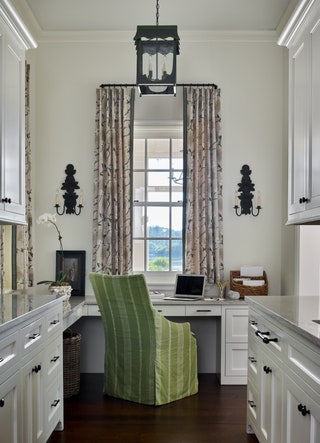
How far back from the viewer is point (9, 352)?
2.23 m

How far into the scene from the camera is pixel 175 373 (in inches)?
157

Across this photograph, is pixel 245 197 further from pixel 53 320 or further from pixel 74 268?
pixel 53 320

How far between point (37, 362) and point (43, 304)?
323 millimetres

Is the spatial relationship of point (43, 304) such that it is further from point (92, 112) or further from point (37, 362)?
point (92, 112)

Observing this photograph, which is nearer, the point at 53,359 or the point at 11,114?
the point at 11,114

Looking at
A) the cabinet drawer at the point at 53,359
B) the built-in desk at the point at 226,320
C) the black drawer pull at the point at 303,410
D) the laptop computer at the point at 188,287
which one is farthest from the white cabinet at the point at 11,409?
the laptop computer at the point at 188,287

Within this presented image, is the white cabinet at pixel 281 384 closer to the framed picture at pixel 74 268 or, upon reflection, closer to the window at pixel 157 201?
the window at pixel 157 201

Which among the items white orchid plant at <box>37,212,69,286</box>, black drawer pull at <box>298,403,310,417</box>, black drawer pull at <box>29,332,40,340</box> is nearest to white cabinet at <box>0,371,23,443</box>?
black drawer pull at <box>29,332,40,340</box>

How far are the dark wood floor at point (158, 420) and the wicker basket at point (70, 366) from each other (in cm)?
8

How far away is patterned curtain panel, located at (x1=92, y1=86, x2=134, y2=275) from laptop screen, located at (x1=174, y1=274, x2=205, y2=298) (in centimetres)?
50

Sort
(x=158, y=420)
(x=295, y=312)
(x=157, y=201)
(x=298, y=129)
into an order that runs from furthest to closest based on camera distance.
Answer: (x=157, y=201) → (x=158, y=420) → (x=298, y=129) → (x=295, y=312)

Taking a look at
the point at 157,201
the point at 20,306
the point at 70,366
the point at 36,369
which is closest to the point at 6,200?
the point at 20,306

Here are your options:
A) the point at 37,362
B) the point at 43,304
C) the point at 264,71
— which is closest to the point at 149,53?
the point at 43,304

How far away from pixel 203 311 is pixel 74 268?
1.35 meters
